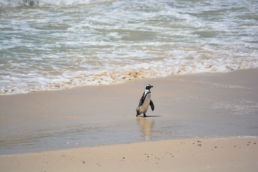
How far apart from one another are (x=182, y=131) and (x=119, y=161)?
1.44 metres

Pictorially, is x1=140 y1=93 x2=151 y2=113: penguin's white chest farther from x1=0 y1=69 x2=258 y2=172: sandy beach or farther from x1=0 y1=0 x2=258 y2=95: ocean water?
x1=0 y1=0 x2=258 y2=95: ocean water

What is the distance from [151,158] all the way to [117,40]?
9.24 metres

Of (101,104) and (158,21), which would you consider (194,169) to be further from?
(158,21)

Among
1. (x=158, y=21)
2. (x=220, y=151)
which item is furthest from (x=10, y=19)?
(x=220, y=151)

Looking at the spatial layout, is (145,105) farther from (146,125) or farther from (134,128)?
(134,128)

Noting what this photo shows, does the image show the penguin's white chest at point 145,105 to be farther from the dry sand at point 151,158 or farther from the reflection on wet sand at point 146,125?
the dry sand at point 151,158

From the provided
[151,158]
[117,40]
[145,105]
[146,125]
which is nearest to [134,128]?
[146,125]

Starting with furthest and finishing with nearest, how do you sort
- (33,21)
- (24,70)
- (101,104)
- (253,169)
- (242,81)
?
(33,21), (24,70), (242,81), (101,104), (253,169)

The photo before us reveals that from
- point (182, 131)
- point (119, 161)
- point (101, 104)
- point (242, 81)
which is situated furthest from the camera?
point (242, 81)

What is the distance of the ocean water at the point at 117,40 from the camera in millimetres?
9570

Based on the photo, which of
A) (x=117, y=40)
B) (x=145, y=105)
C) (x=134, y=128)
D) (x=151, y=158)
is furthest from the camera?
(x=117, y=40)

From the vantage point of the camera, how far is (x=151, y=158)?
14.2 ft

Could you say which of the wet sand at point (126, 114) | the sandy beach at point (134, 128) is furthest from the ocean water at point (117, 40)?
the sandy beach at point (134, 128)

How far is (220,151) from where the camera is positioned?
448 cm
